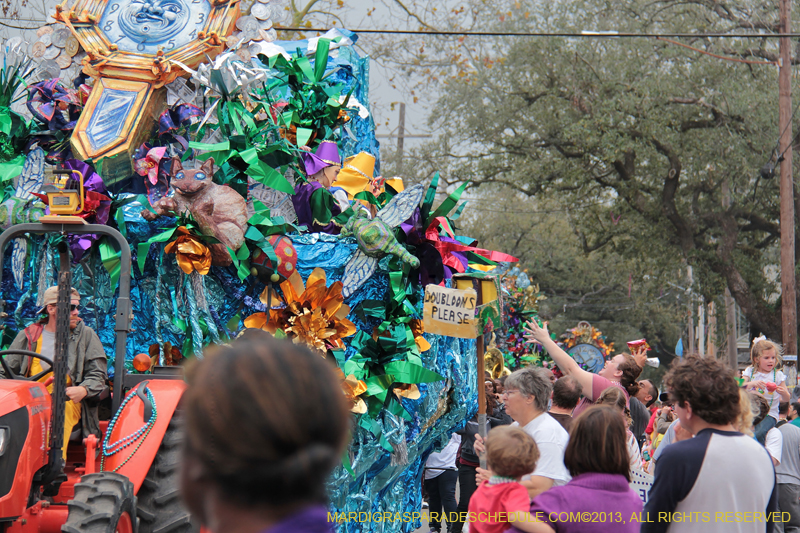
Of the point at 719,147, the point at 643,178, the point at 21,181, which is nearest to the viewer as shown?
the point at 21,181

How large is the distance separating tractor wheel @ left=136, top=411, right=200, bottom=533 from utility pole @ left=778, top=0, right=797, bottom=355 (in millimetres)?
12300

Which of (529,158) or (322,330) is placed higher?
(529,158)

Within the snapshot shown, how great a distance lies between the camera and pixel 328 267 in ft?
17.5

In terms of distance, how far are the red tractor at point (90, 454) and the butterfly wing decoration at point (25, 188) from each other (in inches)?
52.6

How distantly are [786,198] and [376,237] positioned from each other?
11.8 metres

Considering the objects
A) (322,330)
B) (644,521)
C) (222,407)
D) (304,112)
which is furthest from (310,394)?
(304,112)

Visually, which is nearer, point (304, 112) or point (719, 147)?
point (304, 112)

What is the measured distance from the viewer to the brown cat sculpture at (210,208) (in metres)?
5.07

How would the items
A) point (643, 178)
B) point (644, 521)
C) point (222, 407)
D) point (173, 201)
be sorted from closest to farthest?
point (222, 407) → point (644, 521) → point (173, 201) → point (643, 178)

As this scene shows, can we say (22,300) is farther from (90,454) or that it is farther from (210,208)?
(90,454)

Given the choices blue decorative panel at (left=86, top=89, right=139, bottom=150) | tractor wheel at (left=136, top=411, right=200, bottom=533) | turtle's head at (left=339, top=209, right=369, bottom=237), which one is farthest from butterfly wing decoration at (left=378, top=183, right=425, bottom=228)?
blue decorative panel at (left=86, top=89, right=139, bottom=150)

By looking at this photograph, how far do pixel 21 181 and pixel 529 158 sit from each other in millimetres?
13923

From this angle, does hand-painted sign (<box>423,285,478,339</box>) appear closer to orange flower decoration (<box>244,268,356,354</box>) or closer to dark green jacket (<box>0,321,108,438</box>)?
orange flower decoration (<box>244,268,356,354</box>)

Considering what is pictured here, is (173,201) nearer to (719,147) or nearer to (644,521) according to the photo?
(644,521)
